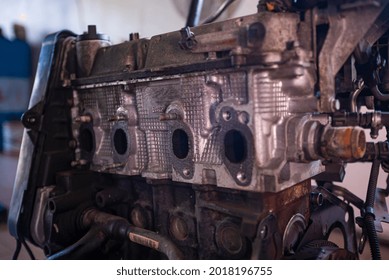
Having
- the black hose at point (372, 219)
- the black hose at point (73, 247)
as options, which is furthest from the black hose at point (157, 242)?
the black hose at point (372, 219)

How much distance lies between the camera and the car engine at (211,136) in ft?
2.57

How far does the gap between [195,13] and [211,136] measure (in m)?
0.98

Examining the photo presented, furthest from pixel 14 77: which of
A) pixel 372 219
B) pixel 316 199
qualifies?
pixel 372 219

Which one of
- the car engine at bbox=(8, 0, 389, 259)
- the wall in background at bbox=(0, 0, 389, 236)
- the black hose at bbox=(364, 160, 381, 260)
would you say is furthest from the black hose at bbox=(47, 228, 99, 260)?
the wall in background at bbox=(0, 0, 389, 236)

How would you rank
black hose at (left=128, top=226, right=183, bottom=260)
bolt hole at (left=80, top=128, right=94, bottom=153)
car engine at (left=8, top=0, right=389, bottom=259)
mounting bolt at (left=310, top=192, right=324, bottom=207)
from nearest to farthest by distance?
car engine at (left=8, top=0, right=389, bottom=259), black hose at (left=128, top=226, right=183, bottom=260), mounting bolt at (left=310, top=192, right=324, bottom=207), bolt hole at (left=80, top=128, right=94, bottom=153)

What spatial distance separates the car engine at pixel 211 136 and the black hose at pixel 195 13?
0.53 metres

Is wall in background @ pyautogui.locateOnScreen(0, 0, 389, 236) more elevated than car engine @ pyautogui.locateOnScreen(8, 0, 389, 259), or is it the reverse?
wall in background @ pyautogui.locateOnScreen(0, 0, 389, 236)

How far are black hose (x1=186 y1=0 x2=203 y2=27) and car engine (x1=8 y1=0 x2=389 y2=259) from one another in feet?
1.72

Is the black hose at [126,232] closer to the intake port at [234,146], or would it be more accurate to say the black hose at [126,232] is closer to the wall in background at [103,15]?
the intake port at [234,146]

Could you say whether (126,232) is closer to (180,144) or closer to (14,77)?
(180,144)

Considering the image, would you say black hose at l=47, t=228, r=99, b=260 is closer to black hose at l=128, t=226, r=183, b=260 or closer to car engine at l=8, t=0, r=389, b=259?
car engine at l=8, t=0, r=389, b=259

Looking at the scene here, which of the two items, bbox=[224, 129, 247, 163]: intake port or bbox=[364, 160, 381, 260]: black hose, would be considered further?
bbox=[364, 160, 381, 260]: black hose

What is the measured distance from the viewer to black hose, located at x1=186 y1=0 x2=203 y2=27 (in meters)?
1.62
